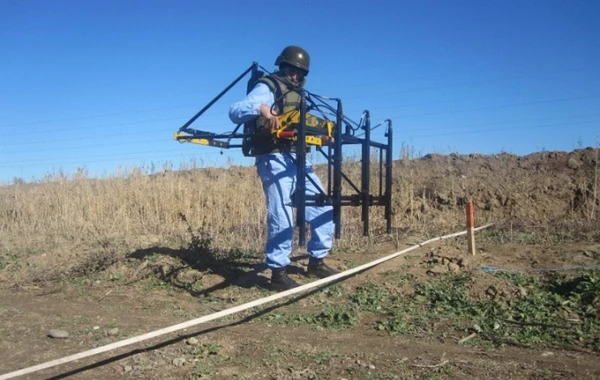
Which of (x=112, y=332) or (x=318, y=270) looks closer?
(x=112, y=332)

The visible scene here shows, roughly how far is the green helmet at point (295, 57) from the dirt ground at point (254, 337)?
2210mm

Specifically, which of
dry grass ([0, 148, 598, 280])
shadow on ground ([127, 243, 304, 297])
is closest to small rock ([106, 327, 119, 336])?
shadow on ground ([127, 243, 304, 297])

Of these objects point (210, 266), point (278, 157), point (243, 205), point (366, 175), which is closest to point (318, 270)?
point (366, 175)

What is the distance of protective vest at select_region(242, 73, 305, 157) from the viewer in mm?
5270

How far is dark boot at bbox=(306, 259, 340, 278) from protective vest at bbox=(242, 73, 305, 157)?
1260 millimetres

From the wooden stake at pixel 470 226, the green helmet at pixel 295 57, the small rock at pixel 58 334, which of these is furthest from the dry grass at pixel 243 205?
the small rock at pixel 58 334

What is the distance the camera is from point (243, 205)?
38.6 feet

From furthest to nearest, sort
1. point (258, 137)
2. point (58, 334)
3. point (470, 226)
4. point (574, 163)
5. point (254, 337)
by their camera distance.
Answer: point (574, 163), point (470, 226), point (258, 137), point (58, 334), point (254, 337)

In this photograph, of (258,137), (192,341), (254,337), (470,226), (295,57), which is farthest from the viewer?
(470,226)

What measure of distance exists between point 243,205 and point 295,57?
6.63 meters

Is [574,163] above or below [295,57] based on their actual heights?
below

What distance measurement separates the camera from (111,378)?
3.33m

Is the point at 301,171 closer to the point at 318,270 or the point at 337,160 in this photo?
the point at 337,160

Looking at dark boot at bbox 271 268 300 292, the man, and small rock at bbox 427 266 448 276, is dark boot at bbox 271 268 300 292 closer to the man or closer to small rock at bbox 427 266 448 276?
the man
